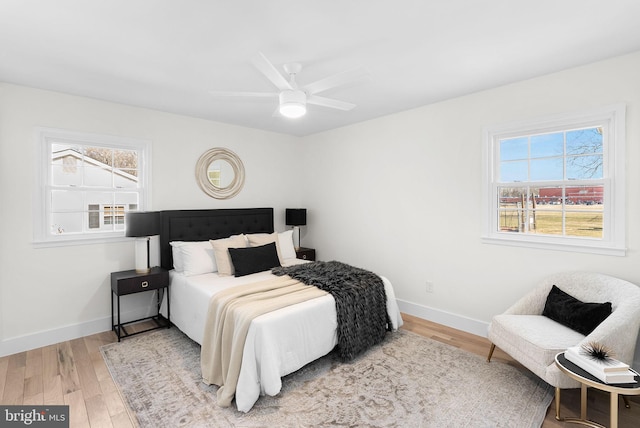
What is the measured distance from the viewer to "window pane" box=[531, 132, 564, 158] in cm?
288

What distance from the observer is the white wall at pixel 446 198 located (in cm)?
257

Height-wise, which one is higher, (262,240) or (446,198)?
(446,198)

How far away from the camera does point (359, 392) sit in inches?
93.2

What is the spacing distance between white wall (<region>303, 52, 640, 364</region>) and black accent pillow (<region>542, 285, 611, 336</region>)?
41cm

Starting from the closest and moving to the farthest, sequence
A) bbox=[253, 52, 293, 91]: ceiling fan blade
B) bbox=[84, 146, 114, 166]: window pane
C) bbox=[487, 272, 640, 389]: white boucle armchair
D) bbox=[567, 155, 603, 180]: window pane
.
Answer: bbox=[253, 52, 293, 91]: ceiling fan blade → bbox=[487, 272, 640, 389]: white boucle armchair → bbox=[567, 155, 603, 180]: window pane → bbox=[84, 146, 114, 166]: window pane

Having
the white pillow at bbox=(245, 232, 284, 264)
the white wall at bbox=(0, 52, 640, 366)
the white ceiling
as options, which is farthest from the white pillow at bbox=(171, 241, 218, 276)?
the white ceiling

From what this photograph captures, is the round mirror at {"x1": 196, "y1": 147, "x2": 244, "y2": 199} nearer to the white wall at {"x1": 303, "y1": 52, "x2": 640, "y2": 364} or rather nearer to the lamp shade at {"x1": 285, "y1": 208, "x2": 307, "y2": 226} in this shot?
the lamp shade at {"x1": 285, "y1": 208, "x2": 307, "y2": 226}

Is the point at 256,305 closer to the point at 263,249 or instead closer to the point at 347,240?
the point at 263,249

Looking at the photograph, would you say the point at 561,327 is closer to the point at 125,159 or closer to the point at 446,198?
the point at 446,198

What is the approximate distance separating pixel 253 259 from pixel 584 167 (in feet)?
11.0

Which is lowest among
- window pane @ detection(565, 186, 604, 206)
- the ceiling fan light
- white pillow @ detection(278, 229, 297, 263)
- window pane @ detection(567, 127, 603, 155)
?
white pillow @ detection(278, 229, 297, 263)

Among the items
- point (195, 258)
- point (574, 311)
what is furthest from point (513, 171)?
point (195, 258)

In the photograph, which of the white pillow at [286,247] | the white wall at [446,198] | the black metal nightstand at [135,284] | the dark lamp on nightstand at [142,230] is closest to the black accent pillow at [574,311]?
the white wall at [446,198]

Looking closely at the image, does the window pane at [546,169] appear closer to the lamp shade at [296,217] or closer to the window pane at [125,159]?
the lamp shade at [296,217]
